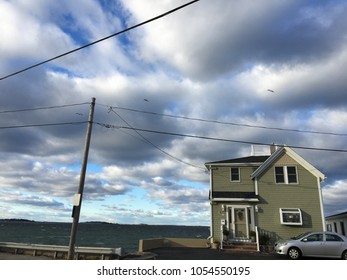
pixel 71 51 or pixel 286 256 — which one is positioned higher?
pixel 71 51

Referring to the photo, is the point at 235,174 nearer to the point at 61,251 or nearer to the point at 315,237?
the point at 315,237

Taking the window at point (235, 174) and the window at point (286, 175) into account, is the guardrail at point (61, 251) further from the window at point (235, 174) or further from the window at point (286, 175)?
the window at point (286, 175)

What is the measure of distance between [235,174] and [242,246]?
19.0ft

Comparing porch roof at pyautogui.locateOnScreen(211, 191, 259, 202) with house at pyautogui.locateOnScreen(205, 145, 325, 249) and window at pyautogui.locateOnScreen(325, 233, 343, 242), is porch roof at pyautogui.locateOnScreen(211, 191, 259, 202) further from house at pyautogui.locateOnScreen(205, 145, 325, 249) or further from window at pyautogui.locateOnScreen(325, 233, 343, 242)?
window at pyautogui.locateOnScreen(325, 233, 343, 242)

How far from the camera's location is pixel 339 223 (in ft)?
103

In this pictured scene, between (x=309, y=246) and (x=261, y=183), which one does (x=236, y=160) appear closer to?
(x=261, y=183)

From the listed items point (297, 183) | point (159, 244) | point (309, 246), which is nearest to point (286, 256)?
point (309, 246)

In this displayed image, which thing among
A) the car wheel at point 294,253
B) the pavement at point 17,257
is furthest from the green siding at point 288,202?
the pavement at point 17,257

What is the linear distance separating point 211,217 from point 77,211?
505 inches

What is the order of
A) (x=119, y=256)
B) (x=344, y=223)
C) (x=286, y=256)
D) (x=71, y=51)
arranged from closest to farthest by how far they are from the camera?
(x=71, y=51)
(x=119, y=256)
(x=286, y=256)
(x=344, y=223)

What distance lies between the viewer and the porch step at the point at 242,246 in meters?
21.4

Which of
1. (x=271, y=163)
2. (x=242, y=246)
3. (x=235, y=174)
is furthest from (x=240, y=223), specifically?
(x=271, y=163)

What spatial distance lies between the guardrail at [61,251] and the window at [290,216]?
12903 millimetres

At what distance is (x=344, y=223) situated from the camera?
1163 inches
